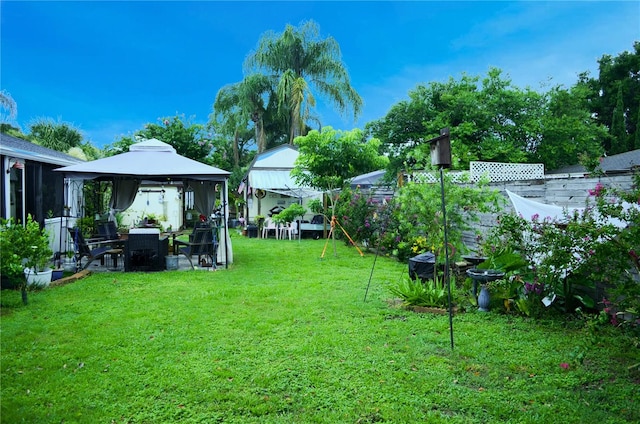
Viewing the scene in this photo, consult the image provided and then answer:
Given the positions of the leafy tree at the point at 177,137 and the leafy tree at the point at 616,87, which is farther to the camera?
the leafy tree at the point at 616,87

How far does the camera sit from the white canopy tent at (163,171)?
8.73 meters

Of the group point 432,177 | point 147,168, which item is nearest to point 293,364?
point 432,177

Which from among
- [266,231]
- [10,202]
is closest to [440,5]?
[266,231]

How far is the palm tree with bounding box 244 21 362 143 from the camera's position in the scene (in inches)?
968

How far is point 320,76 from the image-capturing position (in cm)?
2534

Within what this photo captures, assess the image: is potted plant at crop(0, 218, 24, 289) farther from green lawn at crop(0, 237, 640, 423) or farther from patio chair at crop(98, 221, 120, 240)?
patio chair at crop(98, 221, 120, 240)

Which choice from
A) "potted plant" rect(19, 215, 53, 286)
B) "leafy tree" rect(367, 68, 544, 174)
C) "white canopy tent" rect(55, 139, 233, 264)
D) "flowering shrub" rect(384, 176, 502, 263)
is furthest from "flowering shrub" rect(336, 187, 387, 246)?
"potted plant" rect(19, 215, 53, 286)

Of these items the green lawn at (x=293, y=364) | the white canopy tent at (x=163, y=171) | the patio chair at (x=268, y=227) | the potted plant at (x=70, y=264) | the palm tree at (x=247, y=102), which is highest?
the palm tree at (x=247, y=102)

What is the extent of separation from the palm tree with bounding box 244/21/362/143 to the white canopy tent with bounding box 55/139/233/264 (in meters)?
14.4

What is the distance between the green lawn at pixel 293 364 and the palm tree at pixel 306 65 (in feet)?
64.2

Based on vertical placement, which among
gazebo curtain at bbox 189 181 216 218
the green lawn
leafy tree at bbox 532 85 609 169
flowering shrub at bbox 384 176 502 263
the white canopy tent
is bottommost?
the green lawn

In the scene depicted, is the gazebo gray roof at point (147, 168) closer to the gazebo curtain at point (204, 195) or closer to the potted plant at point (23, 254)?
the gazebo curtain at point (204, 195)

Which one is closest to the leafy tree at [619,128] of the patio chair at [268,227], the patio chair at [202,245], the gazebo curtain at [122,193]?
the patio chair at [268,227]

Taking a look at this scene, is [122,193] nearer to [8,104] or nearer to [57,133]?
[8,104]
